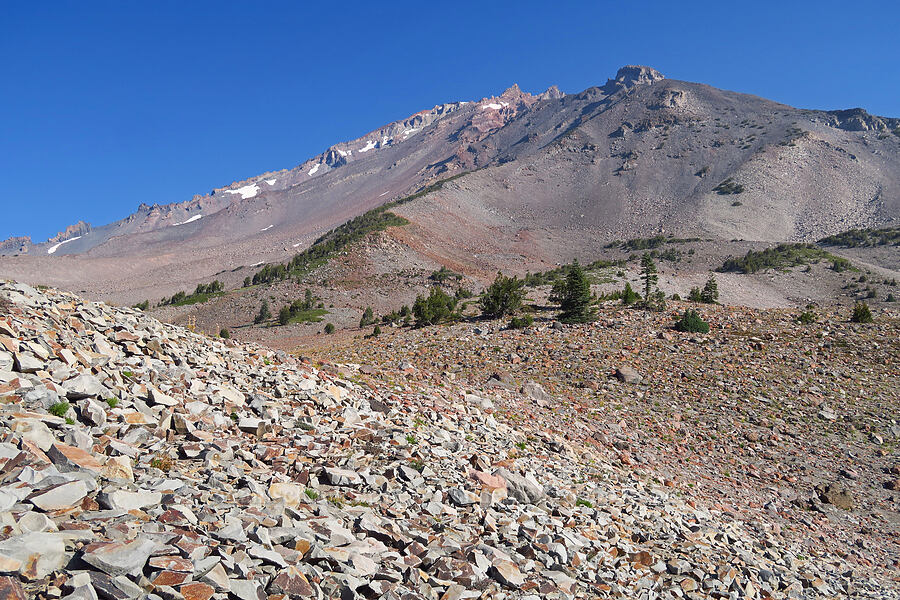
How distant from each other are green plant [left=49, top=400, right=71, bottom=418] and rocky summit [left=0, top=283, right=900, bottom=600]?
23 mm

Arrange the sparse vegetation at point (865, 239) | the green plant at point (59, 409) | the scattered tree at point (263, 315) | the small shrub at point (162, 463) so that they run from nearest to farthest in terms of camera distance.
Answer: the small shrub at point (162, 463) → the green plant at point (59, 409) → the scattered tree at point (263, 315) → the sparse vegetation at point (865, 239)

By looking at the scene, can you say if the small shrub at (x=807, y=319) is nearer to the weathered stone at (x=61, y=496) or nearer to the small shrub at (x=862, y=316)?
the small shrub at (x=862, y=316)

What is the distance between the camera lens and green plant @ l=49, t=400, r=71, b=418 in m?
6.61

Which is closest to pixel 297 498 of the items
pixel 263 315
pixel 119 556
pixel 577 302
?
pixel 119 556

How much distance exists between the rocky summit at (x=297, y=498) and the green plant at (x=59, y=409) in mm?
23

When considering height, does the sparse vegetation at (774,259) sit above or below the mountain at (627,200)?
below

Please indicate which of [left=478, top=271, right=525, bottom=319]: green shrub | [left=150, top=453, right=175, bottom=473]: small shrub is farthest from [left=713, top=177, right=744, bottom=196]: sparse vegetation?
[left=150, top=453, right=175, bottom=473]: small shrub

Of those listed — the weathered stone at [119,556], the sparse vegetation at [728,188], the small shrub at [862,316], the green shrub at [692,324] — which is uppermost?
the sparse vegetation at [728,188]

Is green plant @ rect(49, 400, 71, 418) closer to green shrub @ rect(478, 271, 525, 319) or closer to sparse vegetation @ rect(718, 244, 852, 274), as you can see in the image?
green shrub @ rect(478, 271, 525, 319)

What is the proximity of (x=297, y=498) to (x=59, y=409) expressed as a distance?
344 centimetres

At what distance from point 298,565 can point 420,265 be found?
67.3 metres

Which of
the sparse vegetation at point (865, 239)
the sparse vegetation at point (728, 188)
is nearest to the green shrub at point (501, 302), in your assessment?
the sparse vegetation at point (865, 239)

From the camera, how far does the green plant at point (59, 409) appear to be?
6.61 m

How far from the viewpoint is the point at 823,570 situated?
9.05m
